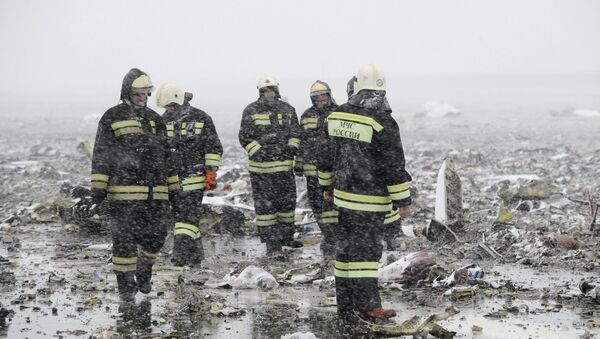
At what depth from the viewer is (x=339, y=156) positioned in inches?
238

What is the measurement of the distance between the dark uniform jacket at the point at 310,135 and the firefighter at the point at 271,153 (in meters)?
0.07

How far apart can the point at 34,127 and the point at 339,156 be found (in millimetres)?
26738

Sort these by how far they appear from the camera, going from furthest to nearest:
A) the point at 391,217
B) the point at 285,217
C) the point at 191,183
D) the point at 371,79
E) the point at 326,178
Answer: the point at 285,217
the point at 191,183
the point at 391,217
the point at 326,178
the point at 371,79

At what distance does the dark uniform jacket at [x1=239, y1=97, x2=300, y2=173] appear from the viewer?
8.71 metres

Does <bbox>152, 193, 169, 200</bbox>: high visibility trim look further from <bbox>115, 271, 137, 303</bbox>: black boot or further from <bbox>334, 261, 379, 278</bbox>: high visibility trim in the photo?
<bbox>334, 261, 379, 278</bbox>: high visibility trim

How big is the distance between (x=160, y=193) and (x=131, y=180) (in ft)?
0.93

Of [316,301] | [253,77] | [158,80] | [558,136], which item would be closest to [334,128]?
[316,301]

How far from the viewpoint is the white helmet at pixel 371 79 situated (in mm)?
5918

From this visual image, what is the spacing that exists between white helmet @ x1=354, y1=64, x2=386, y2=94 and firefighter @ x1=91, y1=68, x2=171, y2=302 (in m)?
1.70

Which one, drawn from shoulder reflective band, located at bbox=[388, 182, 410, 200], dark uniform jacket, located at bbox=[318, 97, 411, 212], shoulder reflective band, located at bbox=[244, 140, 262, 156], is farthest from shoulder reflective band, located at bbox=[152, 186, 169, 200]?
shoulder reflective band, located at bbox=[244, 140, 262, 156]

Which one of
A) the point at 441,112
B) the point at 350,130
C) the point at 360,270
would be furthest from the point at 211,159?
the point at 441,112

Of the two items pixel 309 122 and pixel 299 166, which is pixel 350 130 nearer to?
pixel 309 122

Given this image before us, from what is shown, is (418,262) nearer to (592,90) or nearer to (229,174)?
(229,174)

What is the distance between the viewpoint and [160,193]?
667cm
